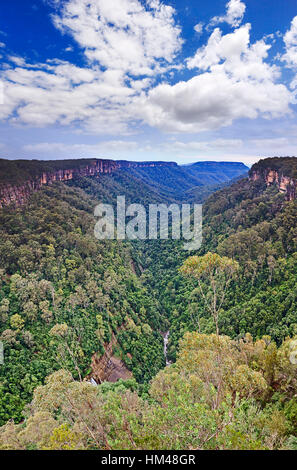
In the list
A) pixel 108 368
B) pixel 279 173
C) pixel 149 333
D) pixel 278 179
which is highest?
pixel 279 173

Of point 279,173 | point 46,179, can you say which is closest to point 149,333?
point 279,173

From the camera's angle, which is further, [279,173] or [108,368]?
[279,173]

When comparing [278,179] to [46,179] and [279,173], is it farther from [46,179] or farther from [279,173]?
[46,179]

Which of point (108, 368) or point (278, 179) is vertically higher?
point (278, 179)

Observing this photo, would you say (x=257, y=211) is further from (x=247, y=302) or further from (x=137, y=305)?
(x=137, y=305)

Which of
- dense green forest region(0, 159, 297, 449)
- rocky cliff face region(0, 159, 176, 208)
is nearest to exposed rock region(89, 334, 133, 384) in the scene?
dense green forest region(0, 159, 297, 449)

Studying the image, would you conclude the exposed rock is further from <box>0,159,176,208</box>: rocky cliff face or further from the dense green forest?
<box>0,159,176,208</box>: rocky cliff face
